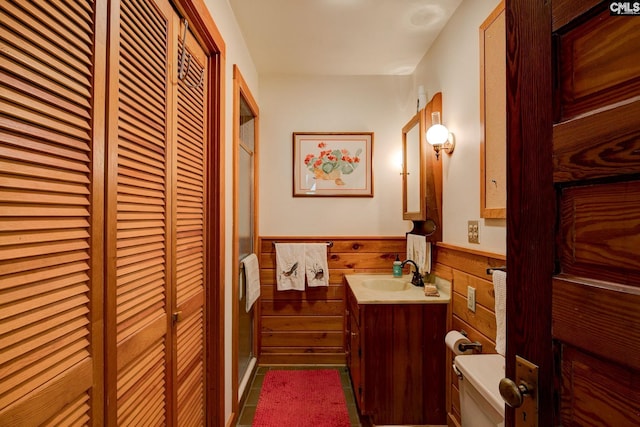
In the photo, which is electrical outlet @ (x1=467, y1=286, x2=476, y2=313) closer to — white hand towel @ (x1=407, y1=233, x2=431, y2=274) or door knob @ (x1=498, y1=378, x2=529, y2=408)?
white hand towel @ (x1=407, y1=233, x2=431, y2=274)

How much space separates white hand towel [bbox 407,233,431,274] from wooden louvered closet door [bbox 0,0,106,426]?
2.05 m

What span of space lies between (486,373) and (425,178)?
1.36m

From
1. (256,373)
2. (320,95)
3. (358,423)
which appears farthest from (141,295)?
(320,95)

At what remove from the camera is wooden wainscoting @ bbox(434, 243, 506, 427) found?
1.69 m

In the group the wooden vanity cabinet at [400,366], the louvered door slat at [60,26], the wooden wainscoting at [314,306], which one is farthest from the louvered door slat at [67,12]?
the wooden wainscoting at [314,306]

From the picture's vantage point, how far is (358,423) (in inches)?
85.8

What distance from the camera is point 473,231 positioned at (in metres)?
1.89

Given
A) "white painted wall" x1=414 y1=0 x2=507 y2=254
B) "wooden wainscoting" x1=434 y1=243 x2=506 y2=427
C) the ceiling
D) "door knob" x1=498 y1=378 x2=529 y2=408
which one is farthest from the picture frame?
"door knob" x1=498 y1=378 x2=529 y2=408

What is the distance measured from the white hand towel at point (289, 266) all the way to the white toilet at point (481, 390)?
1.73m

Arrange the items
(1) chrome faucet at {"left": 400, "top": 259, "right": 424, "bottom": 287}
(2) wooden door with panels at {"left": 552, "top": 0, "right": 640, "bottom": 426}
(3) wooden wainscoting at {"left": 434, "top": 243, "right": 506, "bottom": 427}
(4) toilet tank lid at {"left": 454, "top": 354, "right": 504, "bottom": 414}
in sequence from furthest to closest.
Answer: (1) chrome faucet at {"left": 400, "top": 259, "right": 424, "bottom": 287}
(3) wooden wainscoting at {"left": 434, "top": 243, "right": 506, "bottom": 427}
(4) toilet tank lid at {"left": 454, "top": 354, "right": 504, "bottom": 414}
(2) wooden door with panels at {"left": 552, "top": 0, "right": 640, "bottom": 426}

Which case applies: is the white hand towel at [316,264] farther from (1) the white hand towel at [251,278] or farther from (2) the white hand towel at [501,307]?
(2) the white hand towel at [501,307]

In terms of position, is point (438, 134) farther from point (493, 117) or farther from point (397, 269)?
point (397, 269)

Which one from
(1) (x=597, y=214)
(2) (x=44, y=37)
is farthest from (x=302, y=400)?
(2) (x=44, y=37)

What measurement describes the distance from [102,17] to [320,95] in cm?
241
